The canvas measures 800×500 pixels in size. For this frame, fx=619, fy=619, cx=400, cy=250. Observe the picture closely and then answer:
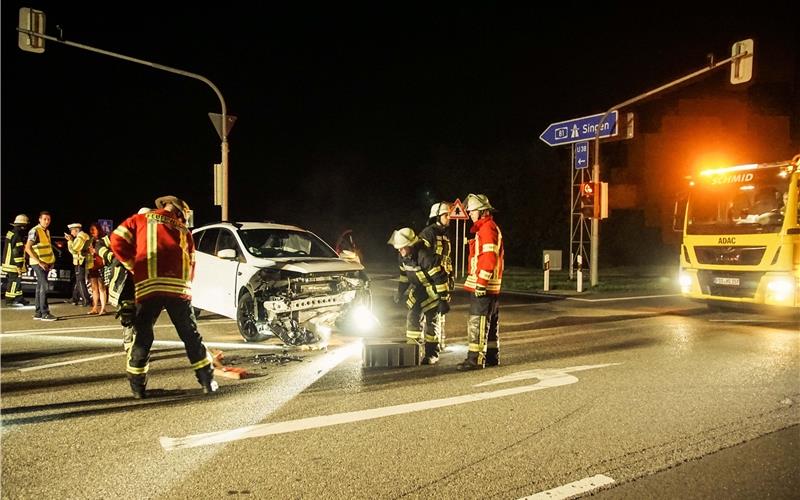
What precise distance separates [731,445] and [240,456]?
364 cm

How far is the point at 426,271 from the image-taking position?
25.1 ft

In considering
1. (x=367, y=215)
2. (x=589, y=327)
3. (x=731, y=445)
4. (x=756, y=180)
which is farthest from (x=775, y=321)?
(x=367, y=215)

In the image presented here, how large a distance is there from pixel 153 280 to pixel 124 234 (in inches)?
20.0

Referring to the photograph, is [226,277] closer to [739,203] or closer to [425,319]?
[425,319]

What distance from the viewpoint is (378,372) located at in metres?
7.20

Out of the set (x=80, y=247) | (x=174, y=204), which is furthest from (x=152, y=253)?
(x=80, y=247)


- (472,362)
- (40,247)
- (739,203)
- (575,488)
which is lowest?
(575,488)

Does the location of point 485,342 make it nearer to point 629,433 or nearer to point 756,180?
point 629,433

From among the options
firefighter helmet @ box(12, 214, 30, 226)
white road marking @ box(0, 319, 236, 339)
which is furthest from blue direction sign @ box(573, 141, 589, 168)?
firefighter helmet @ box(12, 214, 30, 226)

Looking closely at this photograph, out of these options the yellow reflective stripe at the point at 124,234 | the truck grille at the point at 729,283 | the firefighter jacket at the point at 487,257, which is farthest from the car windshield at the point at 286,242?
the truck grille at the point at 729,283

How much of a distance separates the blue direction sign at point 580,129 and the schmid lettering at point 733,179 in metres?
7.48

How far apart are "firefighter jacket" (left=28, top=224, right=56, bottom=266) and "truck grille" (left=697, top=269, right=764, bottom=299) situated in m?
12.7

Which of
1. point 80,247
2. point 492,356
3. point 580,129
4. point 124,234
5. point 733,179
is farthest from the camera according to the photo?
point 580,129

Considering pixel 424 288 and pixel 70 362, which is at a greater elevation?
pixel 424 288
